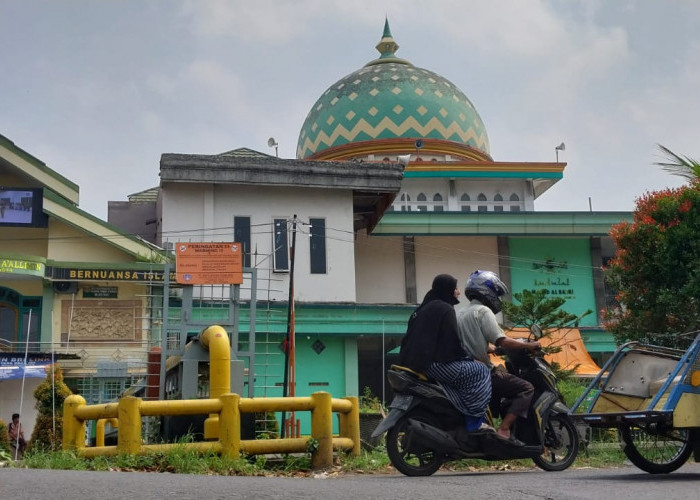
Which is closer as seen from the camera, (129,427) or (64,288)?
(129,427)

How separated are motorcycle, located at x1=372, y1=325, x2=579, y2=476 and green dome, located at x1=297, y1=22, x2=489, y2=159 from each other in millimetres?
26637

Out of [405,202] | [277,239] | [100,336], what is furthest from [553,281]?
[100,336]

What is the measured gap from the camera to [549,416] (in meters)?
8.55

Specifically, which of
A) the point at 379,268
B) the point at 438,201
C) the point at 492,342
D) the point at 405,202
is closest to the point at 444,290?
the point at 492,342

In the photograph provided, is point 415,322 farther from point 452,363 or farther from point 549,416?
point 549,416

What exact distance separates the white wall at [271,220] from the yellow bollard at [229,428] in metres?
16.7

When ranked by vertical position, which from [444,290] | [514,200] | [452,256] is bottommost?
[444,290]

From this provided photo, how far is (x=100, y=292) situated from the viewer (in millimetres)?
25094

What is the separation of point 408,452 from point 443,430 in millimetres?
359

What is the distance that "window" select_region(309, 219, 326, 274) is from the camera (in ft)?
86.5

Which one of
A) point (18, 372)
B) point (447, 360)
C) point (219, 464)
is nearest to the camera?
point (447, 360)

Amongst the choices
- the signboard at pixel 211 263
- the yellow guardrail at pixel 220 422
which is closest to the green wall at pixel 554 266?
the signboard at pixel 211 263

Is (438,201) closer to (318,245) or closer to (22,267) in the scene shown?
(318,245)

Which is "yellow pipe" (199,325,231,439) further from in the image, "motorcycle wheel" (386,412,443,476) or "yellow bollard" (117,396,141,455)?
"motorcycle wheel" (386,412,443,476)
